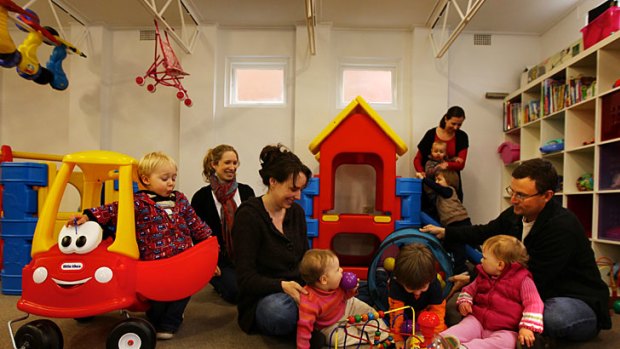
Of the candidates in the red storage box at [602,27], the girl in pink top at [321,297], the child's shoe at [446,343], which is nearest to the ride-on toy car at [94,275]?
the girl in pink top at [321,297]

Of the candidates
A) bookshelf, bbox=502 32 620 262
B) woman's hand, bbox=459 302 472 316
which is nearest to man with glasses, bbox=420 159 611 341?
woman's hand, bbox=459 302 472 316

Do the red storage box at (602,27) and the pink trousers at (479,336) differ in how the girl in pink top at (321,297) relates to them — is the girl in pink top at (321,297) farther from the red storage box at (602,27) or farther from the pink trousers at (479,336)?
the red storage box at (602,27)

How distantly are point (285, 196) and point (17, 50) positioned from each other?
123 inches

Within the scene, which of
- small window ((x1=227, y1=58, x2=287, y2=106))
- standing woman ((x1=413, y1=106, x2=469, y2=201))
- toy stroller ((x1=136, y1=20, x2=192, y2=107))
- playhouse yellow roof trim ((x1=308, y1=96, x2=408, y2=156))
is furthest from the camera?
small window ((x1=227, y1=58, x2=287, y2=106))

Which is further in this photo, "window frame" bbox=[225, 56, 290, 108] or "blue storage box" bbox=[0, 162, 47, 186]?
"window frame" bbox=[225, 56, 290, 108]

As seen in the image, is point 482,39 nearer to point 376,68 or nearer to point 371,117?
point 376,68

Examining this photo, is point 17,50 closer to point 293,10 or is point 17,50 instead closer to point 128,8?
point 128,8

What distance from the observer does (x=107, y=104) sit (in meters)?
5.30

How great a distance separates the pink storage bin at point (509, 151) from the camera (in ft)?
16.0

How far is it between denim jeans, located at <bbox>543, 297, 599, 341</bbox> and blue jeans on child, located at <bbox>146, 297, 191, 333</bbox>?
196cm

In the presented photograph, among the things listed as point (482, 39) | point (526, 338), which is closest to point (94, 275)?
point (526, 338)

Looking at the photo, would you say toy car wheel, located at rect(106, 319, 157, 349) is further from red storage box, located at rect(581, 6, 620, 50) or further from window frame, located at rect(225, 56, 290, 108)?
red storage box, located at rect(581, 6, 620, 50)

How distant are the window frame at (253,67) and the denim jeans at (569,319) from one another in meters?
3.90

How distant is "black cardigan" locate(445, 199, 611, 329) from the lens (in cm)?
210
